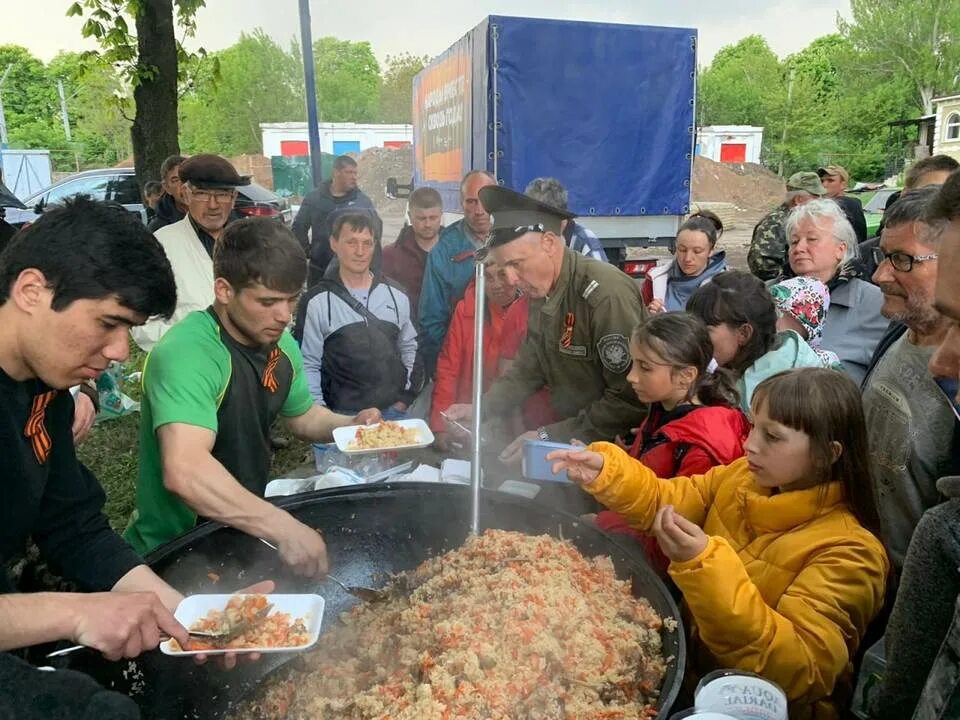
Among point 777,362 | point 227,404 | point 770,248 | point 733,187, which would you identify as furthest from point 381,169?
point 227,404

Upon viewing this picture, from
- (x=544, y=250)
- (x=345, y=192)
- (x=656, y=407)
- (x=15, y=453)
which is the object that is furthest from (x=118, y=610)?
(x=345, y=192)

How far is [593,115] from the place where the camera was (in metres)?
8.65

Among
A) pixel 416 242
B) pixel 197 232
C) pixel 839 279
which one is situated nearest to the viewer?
pixel 839 279

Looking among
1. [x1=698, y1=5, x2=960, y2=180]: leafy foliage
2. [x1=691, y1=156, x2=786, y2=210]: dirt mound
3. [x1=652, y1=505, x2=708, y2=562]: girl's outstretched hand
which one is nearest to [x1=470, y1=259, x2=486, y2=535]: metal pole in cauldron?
[x1=652, y1=505, x2=708, y2=562]: girl's outstretched hand

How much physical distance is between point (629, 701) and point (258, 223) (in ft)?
6.33

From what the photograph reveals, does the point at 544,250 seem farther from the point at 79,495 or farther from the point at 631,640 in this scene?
the point at 79,495

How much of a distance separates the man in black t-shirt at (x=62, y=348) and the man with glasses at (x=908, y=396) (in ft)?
7.27

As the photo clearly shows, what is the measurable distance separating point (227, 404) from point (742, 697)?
1.76 m

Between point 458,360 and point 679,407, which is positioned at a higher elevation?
point 679,407

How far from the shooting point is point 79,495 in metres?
1.94

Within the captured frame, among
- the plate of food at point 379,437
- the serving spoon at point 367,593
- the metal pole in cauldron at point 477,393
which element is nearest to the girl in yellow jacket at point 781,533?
the metal pole in cauldron at point 477,393

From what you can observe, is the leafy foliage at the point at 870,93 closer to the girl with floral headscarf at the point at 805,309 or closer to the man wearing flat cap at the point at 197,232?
the girl with floral headscarf at the point at 805,309

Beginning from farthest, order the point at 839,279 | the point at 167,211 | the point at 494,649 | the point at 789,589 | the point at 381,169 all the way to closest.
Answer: the point at 381,169
the point at 167,211
the point at 839,279
the point at 789,589
the point at 494,649

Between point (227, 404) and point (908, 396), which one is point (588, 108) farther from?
point (227, 404)
